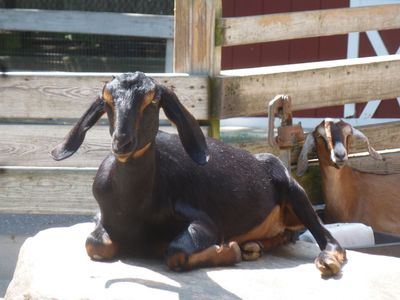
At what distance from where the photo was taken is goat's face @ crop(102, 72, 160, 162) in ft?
12.1

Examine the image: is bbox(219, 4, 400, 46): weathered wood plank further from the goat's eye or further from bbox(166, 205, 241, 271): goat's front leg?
the goat's eye

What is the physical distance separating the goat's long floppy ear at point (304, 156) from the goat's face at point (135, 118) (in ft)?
8.27

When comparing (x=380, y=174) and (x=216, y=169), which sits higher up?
(x=216, y=169)

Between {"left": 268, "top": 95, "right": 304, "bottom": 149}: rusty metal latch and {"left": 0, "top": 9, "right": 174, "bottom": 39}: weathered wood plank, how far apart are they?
6.14 m

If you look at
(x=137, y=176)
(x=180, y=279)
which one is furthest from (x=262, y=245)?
(x=137, y=176)

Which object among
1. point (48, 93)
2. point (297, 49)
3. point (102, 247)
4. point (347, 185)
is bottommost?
point (347, 185)

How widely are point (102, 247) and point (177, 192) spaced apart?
389 mm

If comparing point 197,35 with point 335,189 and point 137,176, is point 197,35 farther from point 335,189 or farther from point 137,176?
point 137,176

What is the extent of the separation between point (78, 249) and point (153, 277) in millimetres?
598

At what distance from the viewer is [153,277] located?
390cm

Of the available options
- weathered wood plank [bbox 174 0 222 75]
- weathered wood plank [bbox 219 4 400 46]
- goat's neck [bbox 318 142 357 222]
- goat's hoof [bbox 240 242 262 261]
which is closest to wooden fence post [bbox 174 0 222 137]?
weathered wood plank [bbox 174 0 222 75]

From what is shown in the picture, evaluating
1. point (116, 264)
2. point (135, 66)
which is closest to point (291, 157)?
point (116, 264)

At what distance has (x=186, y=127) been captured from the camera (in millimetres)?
4027

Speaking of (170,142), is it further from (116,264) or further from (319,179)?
(319,179)
